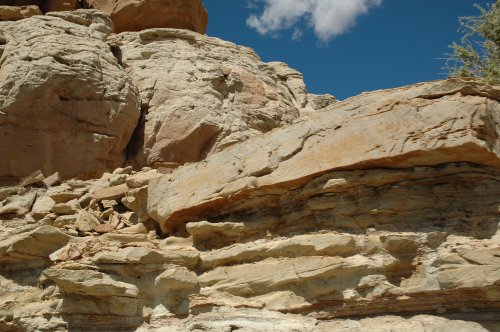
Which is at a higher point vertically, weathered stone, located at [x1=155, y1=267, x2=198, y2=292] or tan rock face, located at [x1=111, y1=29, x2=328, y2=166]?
tan rock face, located at [x1=111, y1=29, x2=328, y2=166]

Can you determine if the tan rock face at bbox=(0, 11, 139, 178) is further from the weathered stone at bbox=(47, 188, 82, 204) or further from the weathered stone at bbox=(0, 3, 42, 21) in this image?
the weathered stone at bbox=(0, 3, 42, 21)

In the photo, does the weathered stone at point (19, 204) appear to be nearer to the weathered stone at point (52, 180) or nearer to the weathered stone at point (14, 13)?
the weathered stone at point (52, 180)

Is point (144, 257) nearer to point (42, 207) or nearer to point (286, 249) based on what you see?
point (286, 249)

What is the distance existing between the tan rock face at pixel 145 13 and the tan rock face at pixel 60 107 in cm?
297

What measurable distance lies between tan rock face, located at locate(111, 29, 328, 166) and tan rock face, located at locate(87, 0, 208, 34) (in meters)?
1.12

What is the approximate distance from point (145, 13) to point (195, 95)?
3517 millimetres

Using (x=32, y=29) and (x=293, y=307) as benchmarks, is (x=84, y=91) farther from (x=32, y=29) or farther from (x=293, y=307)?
(x=293, y=307)

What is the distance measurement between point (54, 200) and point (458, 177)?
16.9ft

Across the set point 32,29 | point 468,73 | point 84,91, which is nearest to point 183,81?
point 84,91

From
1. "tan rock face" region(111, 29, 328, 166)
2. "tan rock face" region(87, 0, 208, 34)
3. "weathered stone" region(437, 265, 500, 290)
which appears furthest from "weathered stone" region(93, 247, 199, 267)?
"tan rock face" region(87, 0, 208, 34)

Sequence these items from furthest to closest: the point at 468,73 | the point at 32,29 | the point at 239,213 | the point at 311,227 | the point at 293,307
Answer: the point at 468,73 → the point at 32,29 → the point at 239,213 → the point at 311,227 → the point at 293,307

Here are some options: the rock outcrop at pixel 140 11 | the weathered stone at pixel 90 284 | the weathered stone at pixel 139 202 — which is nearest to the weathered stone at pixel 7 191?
the weathered stone at pixel 139 202

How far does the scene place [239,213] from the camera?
257 inches

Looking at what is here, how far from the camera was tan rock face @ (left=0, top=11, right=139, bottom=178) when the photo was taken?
28.5 ft
